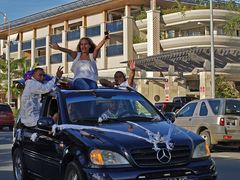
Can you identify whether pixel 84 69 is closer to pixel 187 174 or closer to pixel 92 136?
pixel 92 136

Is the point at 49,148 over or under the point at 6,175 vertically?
over

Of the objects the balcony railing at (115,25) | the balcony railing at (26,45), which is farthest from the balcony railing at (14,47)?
the balcony railing at (115,25)

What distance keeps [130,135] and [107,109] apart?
114 cm

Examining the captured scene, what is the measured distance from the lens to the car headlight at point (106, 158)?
637 cm

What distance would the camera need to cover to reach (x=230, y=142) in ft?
50.4

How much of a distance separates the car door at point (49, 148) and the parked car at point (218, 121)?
303 inches

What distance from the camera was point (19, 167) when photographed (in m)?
9.45

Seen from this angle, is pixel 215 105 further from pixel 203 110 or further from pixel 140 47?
pixel 140 47

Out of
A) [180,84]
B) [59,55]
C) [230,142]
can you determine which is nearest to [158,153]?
[230,142]

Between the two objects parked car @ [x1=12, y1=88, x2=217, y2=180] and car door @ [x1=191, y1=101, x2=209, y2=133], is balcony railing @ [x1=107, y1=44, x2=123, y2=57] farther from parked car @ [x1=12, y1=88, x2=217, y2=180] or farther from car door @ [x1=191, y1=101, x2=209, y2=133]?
parked car @ [x1=12, y1=88, x2=217, y2=180]

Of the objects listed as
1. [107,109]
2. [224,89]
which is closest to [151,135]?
[107,109]

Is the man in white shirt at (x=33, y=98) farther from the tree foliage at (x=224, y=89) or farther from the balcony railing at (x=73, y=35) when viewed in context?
the balcony railing at (x=73, y=35)

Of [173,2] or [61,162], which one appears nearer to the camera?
[61,162]

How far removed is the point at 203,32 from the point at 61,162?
43.0 meters
